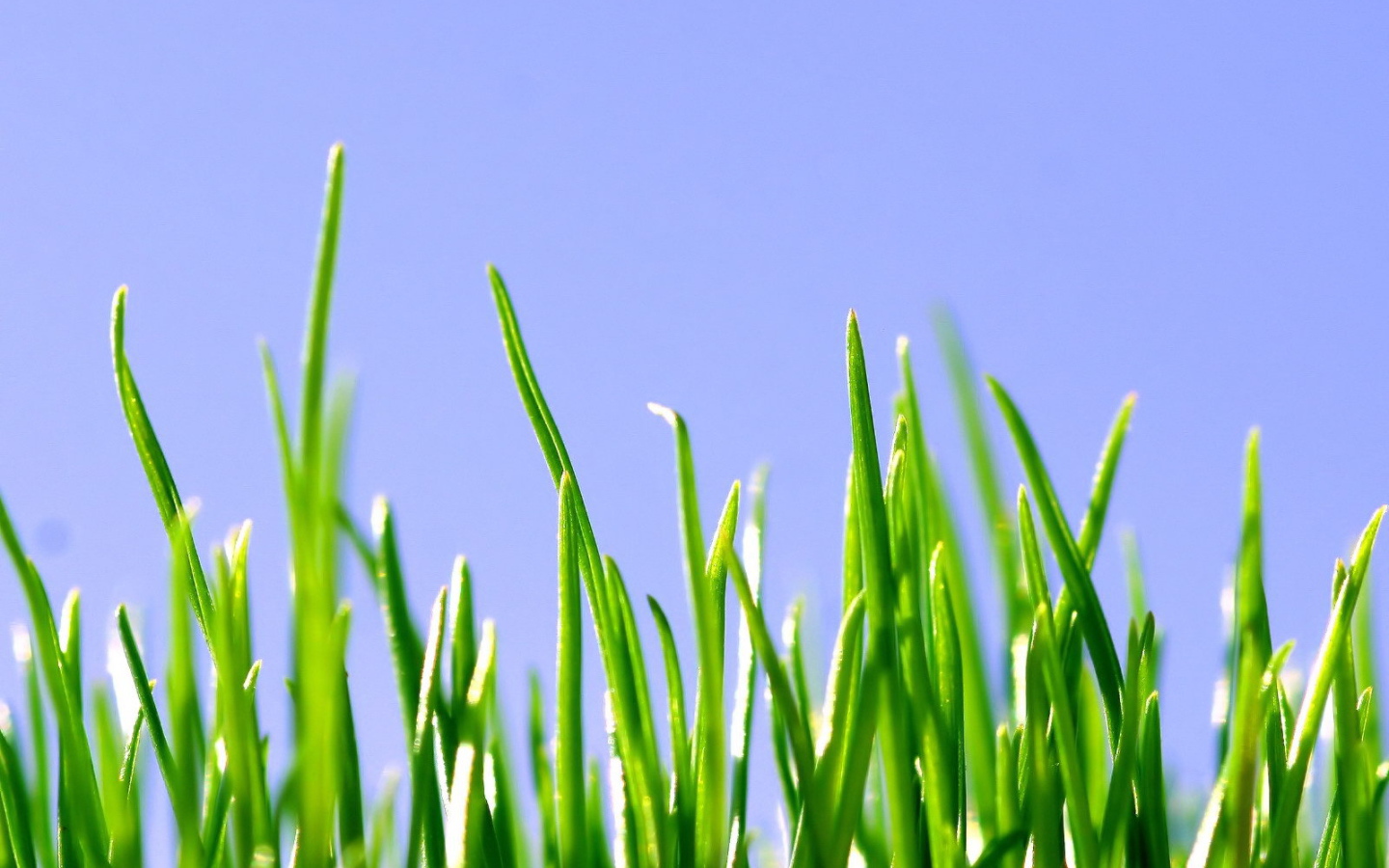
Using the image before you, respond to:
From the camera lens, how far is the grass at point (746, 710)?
0.39 m

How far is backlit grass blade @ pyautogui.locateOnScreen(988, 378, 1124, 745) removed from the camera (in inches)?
18.4

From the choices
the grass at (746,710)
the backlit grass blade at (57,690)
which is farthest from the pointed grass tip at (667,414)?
the backlit grass blade at (57,690)

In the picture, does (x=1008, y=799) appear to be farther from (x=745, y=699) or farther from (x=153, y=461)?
(x=153, y=461)

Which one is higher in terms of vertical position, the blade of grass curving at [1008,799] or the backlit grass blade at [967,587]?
the backlit grass blade at [967,587]

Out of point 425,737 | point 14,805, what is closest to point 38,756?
point 14,805

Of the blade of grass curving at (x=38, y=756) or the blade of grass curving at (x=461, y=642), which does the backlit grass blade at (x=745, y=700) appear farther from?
the blade of grass curving at (x=38, y=756)

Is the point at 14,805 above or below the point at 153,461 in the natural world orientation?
below

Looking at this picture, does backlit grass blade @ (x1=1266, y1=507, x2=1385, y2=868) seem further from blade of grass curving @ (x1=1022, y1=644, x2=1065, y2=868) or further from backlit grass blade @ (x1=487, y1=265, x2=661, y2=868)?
backlit grass blade @ (x1=487, y1=265, x2=661, y2=868)

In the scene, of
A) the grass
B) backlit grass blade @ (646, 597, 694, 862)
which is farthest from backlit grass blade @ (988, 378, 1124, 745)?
backlit grass blade @ (646, 597, 694, 862)

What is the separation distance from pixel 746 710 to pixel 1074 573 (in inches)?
5.6

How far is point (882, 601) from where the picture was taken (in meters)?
0.42

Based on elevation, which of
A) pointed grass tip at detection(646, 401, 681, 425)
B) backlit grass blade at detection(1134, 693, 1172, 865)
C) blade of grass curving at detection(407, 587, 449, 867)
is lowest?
backlit grass blade at detection(1134, 693, 1172, 865)

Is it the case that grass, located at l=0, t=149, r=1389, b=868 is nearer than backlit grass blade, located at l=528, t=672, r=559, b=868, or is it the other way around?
grass, located at l=0, t=149, r=1389, b=868

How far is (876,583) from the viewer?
42 centimetres
